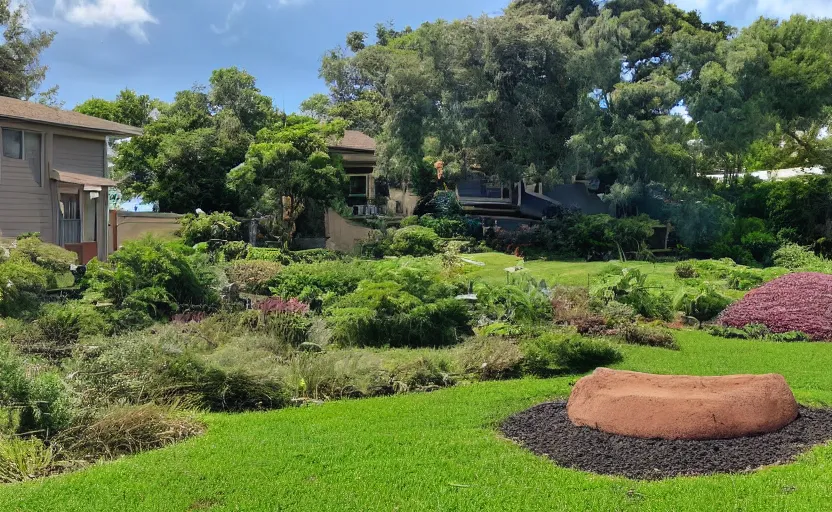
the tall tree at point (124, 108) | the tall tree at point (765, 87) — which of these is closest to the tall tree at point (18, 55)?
the tall tree at point (124, 108)

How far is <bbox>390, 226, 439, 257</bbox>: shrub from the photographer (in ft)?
80.3

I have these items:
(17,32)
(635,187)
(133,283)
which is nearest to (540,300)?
(133,283)

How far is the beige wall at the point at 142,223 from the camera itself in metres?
26.1

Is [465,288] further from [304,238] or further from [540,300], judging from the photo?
[304,238]

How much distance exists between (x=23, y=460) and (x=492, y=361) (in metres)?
5.70

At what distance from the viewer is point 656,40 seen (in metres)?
30.2

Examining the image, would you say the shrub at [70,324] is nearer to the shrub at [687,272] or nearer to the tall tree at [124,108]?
the shrub at [687,272]

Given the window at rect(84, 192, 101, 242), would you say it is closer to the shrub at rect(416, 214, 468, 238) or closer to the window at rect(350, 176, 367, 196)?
the shrub at rect(416, 214, 468, 238)

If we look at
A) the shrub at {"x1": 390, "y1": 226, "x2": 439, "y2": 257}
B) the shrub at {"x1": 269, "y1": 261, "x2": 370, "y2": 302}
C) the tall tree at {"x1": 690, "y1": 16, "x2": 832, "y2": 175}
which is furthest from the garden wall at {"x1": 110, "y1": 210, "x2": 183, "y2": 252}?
the tall tree at {"x1": 690, "y1": 16, "x2": 832, "y2": 175}

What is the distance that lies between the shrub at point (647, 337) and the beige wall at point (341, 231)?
686 inches

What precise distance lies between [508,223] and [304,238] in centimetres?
968

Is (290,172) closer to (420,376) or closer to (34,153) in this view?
(34,153)

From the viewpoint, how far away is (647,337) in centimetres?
1195

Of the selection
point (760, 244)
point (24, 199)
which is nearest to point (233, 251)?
point (24, 199)
